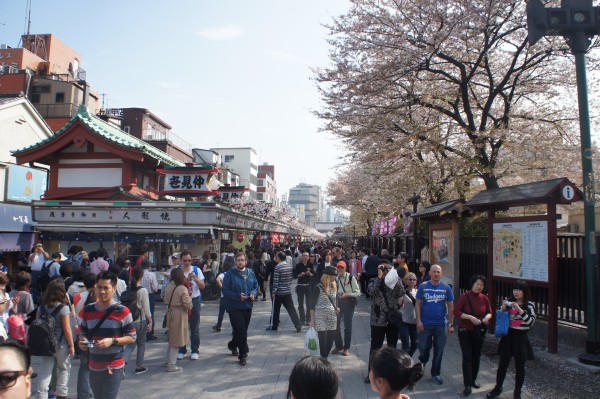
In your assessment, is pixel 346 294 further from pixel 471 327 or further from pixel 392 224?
pixel 392 224

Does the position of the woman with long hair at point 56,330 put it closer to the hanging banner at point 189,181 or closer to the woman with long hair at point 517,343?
the woman with long hair at point 517,343

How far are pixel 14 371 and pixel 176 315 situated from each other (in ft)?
18.4

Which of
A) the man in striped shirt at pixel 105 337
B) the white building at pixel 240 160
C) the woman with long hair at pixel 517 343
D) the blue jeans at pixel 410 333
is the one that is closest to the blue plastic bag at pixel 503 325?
the woman with long hair at pixel 517 343

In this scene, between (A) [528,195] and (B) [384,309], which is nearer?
(B) [384,309]

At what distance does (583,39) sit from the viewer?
8.49 m

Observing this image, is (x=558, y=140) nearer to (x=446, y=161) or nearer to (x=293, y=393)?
(x=446, y=161)

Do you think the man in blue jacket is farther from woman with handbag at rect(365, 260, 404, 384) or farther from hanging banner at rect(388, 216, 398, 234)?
hanging banner at rect(388, 216, 398, 234)

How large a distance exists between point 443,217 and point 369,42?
599 cm

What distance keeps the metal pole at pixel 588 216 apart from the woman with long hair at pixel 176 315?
21.5ft

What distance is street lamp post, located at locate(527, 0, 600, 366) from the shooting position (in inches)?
315

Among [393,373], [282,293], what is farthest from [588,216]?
[393,373]

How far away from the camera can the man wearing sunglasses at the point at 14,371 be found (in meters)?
2.41

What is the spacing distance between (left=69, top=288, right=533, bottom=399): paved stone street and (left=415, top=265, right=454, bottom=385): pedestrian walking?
0.40 meters

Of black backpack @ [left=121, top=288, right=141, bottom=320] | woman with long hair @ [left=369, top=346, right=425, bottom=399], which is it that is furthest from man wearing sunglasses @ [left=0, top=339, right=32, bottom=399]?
black backpack @ [left=121, top=288, right=141, bottom=320]
